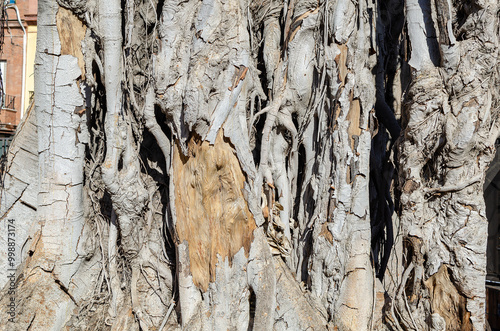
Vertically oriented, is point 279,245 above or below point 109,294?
above

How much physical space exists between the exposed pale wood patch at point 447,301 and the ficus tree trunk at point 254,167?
0.01 meters

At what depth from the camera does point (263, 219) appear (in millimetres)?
3004

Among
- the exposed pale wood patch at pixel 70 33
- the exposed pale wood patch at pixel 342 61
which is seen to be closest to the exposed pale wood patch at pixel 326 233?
the exposed pale wood patch at pixel 342 61

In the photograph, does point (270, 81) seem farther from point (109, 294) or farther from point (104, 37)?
point (109, 294)

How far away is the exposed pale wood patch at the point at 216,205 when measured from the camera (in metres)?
2.92

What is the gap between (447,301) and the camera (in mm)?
2779

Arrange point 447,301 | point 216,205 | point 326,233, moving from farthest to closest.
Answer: point 326,233, point 216,205, point 447,301

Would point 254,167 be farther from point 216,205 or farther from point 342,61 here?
point 342,61

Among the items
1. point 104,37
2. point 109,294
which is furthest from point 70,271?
point 104,37

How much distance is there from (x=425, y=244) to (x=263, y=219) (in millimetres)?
1069

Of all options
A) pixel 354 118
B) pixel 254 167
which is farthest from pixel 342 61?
pixel 254 167

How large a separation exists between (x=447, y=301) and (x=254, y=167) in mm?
1527

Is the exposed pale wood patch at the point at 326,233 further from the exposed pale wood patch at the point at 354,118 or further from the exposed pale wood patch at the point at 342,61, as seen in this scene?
the exposed pale wood patch at the point at 342,61

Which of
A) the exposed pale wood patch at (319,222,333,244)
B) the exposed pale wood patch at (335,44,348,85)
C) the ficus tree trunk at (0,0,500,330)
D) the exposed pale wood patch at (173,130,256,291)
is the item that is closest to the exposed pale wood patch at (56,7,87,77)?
the ficus tree trunk at (0,0,500,330)
